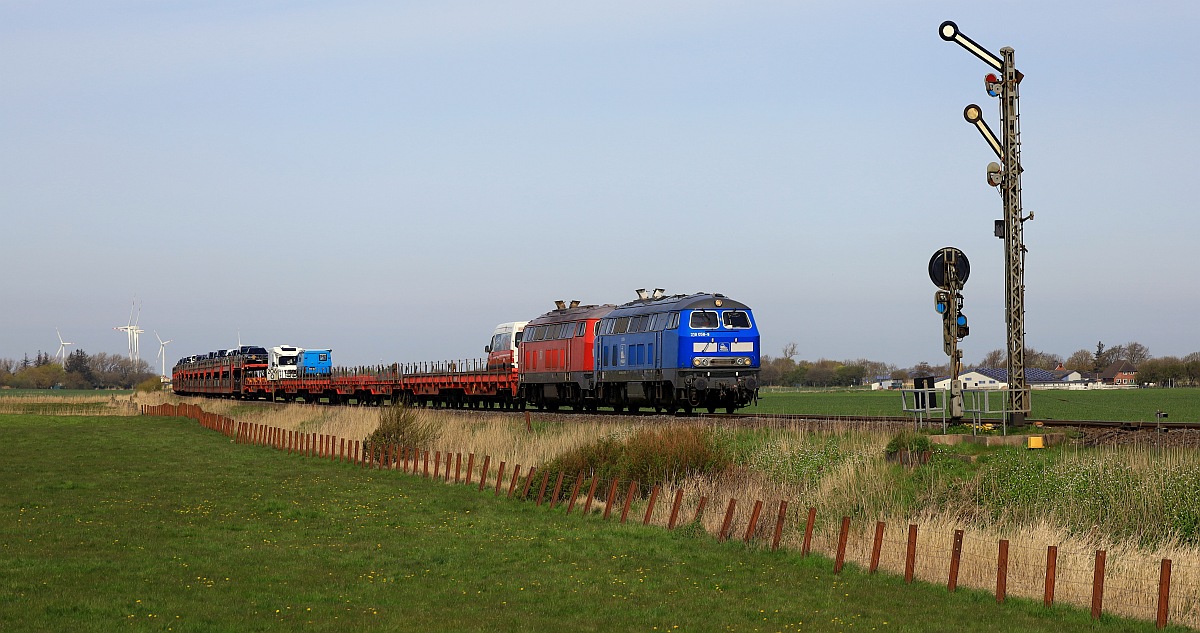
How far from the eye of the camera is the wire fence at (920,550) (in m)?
15.4

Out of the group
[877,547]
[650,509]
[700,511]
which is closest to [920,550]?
[877,547]

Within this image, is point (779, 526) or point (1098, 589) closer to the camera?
point (1098, 589)

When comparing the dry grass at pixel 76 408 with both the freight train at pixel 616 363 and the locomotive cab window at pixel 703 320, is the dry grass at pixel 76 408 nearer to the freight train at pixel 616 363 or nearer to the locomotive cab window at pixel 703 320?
the freight train at pixel 616 363

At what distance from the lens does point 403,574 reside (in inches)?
693

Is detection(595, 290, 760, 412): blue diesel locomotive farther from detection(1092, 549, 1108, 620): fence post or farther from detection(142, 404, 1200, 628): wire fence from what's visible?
detection(1092, 549, 1108, 620): fence post

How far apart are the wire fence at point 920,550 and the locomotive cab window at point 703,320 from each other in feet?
45.3

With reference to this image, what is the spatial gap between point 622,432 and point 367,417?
1800 cm

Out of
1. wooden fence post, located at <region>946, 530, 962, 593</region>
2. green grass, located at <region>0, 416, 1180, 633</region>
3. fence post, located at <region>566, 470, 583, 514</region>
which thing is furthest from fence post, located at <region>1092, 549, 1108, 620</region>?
fence post, located at <region>566, 470, 583, 514</region>

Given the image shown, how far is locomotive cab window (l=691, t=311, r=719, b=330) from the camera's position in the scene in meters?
41.8

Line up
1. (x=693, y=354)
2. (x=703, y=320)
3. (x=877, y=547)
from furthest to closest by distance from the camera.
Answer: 1. (x=703, y=320)
2. (x=693, y=354)
3. (x=877, y=547)

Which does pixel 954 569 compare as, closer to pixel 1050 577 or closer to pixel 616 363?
pixel 1050 577

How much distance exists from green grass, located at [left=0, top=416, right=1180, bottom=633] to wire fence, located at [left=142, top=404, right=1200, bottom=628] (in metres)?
0.44

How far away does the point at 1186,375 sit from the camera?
6437 inches

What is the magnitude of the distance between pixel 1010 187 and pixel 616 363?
22.9 meters
